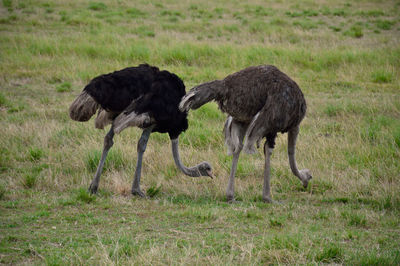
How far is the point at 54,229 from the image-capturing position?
5.31 metres

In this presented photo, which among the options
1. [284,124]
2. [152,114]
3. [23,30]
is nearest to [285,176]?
[284,124]

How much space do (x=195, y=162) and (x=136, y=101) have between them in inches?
64.5

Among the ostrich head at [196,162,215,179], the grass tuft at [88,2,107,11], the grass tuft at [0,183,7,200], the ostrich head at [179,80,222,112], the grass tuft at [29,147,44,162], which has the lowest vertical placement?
the grass tuft at [29,147,44,162]

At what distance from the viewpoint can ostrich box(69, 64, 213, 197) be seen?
6160 mm

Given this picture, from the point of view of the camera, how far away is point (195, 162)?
7574 mm

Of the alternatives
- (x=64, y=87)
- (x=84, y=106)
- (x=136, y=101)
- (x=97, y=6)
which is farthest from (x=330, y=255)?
(x=97, y=6)

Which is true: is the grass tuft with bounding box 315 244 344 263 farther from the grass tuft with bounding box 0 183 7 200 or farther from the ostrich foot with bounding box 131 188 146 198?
the grass tuft with bounding box 0 183 7 200

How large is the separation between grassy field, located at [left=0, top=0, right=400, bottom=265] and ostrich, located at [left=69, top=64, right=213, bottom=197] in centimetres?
77

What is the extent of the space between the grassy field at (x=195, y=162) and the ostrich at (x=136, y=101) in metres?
0.77

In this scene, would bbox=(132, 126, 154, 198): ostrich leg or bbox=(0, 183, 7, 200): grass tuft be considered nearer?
bbox=(0, 183, 7, 200): grass tuft

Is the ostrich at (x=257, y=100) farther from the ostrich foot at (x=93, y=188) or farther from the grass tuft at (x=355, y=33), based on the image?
the grass tuft at (x=355, y=33)

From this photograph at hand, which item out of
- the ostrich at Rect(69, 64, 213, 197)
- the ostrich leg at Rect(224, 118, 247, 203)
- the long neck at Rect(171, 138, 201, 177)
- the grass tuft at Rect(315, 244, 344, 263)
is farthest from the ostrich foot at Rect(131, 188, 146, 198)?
the grass tuft at Rect(315, 244, 344, 263)

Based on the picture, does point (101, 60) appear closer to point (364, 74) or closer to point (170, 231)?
point (364, 74)

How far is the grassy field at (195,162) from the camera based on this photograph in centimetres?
489
